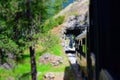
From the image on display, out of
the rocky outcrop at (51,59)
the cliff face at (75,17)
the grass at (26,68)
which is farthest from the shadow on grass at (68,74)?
the cliff face at (75,17)

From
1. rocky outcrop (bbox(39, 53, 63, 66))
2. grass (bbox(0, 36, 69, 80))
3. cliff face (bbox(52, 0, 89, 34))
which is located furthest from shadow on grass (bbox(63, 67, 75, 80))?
cliff face (bbox(52, 0, 89, 34))

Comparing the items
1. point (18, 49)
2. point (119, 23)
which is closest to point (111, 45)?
point (119, 23)

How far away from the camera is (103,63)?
144 inches

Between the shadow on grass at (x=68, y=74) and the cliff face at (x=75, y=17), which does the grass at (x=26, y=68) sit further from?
the cliff face at (x=75, y=17)

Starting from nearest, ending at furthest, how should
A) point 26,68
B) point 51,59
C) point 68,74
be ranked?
point 68,74 → point 26,68 → point 51,59

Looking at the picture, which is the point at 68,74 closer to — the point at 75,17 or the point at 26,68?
the point at 26,68

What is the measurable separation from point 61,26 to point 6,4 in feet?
77.1

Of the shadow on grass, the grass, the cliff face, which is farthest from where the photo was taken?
the cliff face

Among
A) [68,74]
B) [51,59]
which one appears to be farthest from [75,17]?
[68,74]

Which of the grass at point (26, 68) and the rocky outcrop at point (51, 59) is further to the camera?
the rocky outcrop at point (51, 59)

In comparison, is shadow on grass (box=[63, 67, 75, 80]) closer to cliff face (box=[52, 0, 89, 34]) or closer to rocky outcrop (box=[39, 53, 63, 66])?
rocky outcrop (box=[39, 53, 63, 66])

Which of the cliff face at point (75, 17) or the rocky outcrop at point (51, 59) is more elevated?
the cliff face at point (75, 17)

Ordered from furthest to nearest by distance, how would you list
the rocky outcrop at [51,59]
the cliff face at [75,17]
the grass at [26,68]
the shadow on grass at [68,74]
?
the cliff face at [75,17]
the rocky outcrop at [51,59]
the grass at [26,68]
the shadow on grass at [68,74]

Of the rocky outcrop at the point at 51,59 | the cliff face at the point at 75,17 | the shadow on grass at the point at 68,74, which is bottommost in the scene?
the shadow on grass at the point at 68,74
